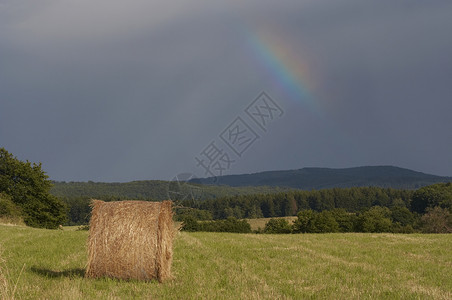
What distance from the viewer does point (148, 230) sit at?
10.8 m

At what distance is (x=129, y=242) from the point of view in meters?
10.6

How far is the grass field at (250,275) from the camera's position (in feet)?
28.9

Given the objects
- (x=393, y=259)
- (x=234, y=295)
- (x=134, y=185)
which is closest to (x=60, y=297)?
(x=234, y=295)

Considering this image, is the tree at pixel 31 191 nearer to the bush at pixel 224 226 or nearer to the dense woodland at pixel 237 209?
the dense woodland at pixel 237 209

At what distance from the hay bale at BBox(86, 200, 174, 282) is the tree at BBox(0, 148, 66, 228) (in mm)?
46152

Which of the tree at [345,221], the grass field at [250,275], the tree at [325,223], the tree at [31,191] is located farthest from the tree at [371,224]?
the tree at [31,191]

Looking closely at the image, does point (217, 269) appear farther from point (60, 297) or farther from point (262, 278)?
point (60, 297)

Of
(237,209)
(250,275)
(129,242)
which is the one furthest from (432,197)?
(129,242)

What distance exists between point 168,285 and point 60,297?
2.57 m

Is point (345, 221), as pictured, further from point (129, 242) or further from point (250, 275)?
point (129, 242)

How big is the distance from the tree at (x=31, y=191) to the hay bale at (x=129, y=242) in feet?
151

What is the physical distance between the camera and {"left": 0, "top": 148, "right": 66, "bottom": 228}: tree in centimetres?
5331

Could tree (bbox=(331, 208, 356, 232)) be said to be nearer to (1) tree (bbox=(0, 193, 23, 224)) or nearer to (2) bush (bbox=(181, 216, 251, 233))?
(2) bush (bbox=(181, 216, 251, 233))

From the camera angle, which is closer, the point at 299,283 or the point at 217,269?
the point at 299,283
